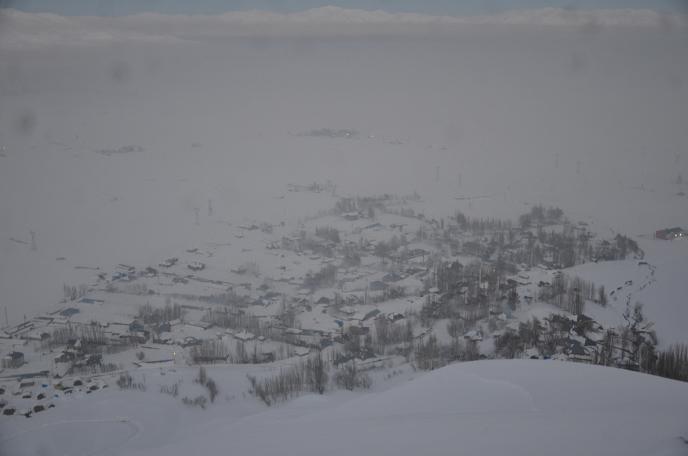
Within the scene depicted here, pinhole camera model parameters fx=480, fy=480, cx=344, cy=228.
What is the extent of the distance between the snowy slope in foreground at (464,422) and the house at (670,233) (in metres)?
7.01

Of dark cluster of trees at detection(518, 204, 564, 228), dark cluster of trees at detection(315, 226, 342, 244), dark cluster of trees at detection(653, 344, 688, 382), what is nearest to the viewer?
dark cluster of trees at detection(653, 344, 688, 382)

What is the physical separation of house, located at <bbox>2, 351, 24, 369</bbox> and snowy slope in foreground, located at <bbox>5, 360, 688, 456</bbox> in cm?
160

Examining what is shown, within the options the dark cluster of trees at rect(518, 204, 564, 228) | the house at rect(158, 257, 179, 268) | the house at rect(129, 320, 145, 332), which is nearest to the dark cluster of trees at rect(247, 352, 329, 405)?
the house at rect(129, 320, 145, 332)

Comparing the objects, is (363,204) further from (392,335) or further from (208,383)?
(208,383)

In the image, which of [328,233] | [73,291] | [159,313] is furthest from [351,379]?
[328,233]

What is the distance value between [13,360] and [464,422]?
16.1 feet

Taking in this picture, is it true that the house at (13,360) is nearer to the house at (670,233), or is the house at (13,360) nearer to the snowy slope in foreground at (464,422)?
the snowy slope in foreground at (464,422)

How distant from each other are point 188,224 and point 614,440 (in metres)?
10.9

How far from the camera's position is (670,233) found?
882 cm

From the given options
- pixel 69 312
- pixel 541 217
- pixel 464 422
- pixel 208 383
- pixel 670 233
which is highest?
pixel 464 422

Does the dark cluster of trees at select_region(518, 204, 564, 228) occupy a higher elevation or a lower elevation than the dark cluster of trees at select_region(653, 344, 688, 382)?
higher

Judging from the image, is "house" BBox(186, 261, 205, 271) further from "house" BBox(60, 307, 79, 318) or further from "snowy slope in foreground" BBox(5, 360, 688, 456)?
"snowy slope in foreground" BBox(5, 360, 688, 456)

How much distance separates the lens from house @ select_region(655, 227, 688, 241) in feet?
28.6

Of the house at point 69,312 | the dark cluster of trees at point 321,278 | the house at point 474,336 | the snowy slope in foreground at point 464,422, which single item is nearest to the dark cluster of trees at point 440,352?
the house at point 474,336
